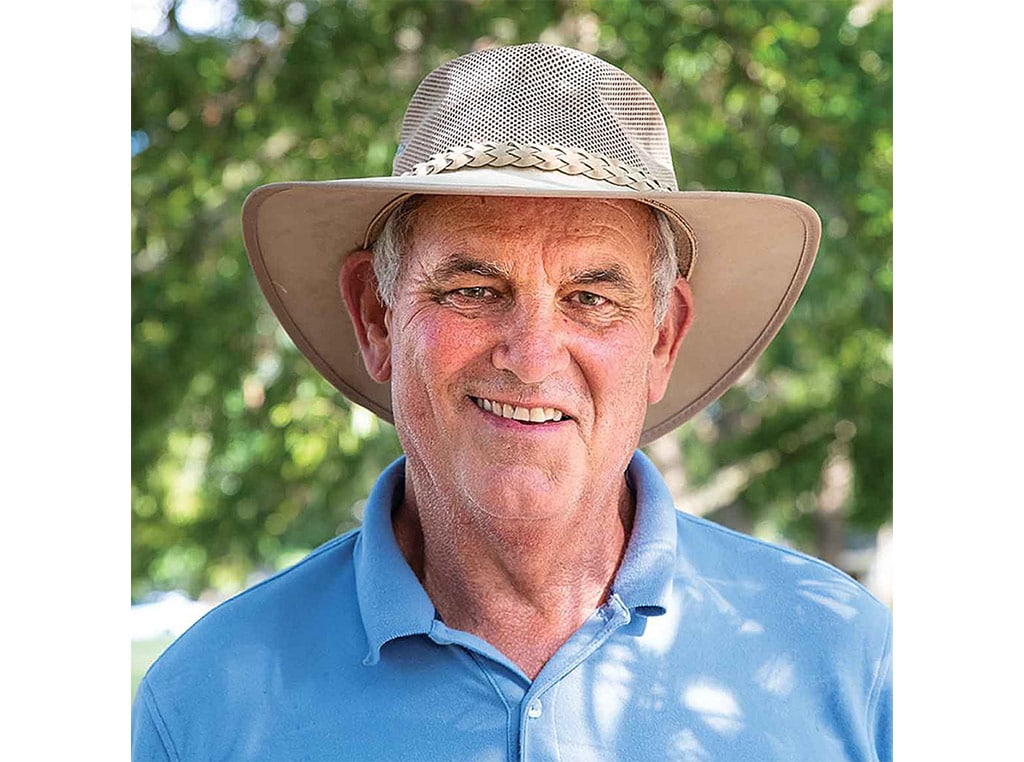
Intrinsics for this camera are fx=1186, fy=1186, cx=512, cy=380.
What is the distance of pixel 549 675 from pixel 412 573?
23 centimetres

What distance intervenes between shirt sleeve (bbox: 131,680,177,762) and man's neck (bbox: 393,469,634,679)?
0.39m

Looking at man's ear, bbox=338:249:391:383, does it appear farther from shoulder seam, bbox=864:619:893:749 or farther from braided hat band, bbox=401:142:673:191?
shoulder seam, bbox=864:619:893:749

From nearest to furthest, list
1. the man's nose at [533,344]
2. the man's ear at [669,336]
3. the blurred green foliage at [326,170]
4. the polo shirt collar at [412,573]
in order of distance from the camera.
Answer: the man's nose at [533,344]
the polo shirt collar at [412,573]
the man's ear at [669,336]
the blurred green foliage at [326,170]

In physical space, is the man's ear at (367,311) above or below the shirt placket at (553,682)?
above

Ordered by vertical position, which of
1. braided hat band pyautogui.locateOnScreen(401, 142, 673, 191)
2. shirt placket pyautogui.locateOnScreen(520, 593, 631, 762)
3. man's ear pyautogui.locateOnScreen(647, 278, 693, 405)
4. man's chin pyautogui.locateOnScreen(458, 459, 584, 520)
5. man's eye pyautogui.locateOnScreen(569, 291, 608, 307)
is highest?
braided hat band pyautogui.locateOnScreen(401, 142, 673, 191)

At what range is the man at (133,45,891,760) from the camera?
1.42m

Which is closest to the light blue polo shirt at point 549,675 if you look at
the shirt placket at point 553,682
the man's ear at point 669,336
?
the shirt placket at point 553,682

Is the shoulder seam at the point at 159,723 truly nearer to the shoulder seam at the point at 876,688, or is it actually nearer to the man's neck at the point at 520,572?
the man's neck at the point at 520,572

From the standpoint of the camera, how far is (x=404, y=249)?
153 centimetres

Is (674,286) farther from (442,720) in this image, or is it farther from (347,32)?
(347,32)

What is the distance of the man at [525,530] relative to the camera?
4.65 feet

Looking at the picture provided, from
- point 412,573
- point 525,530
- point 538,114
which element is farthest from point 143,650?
point 538,114

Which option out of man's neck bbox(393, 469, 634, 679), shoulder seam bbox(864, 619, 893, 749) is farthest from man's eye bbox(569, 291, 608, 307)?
shoulder seam bbox(864, 619, 893, 749)

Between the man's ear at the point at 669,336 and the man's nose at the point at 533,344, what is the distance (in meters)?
0.22
